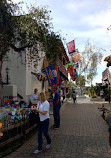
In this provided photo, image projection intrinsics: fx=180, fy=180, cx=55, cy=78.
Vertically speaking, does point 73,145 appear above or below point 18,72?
below

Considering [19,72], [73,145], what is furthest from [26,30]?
[73,145]

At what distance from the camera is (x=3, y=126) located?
523 cm

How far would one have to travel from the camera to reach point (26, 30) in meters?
8.77

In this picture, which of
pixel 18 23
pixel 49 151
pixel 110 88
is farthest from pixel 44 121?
pixel 110 88

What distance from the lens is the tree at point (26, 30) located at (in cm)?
805

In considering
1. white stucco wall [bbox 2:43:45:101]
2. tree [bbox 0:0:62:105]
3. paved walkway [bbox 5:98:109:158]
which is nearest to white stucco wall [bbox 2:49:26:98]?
white stucco wall [bbox 2:43:45:101]

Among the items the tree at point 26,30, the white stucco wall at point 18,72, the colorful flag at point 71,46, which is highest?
the colorful flag at point 71,46

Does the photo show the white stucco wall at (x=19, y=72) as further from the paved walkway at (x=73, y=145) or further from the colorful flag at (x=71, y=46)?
the colorful flag at (x=71, y=46)

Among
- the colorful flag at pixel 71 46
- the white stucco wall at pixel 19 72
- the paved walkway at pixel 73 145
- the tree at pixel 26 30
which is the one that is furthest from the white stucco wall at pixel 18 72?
the colorful flag at pixel 71 46

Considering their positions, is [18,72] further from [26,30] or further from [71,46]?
Answer: [71,46]

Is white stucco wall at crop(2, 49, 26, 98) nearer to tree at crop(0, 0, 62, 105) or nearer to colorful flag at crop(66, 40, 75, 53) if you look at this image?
tree at crop(0, 0, 62, 105)

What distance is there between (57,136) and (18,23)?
17.9 ft

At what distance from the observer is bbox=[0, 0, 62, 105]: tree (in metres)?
8.05

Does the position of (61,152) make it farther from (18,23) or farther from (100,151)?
(18,23)
